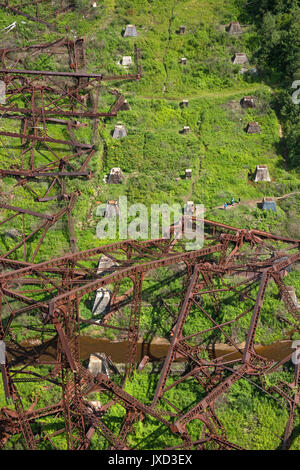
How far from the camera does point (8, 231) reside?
38844mm

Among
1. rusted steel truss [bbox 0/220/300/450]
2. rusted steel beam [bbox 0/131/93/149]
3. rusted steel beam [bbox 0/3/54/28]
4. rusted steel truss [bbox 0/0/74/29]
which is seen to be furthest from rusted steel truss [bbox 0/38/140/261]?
rusted steel truss [bbox 0/220/300/450]

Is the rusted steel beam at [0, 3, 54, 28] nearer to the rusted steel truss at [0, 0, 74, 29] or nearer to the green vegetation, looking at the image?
the rusted steel truss at [0, 0, 74, 29]

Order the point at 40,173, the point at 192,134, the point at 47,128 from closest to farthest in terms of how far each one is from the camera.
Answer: the point at 40,173, the point at 192,134, the point at 47,128

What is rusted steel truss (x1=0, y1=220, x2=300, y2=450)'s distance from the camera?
86.6ft

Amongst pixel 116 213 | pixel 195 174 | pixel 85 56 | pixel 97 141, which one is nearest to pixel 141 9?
pixel 85 56

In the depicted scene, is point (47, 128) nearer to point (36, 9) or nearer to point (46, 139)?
point (46, 139)

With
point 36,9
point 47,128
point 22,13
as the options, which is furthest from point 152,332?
point 36,9

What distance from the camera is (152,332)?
33.8 metres

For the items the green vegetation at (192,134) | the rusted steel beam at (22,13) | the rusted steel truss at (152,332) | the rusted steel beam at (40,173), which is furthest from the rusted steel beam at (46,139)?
the rusted steel beam at (22,13)

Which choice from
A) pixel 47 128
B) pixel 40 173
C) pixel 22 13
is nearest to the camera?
pixel 40 173

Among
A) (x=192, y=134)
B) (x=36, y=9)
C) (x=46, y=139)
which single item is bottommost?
(x=46, y=139)

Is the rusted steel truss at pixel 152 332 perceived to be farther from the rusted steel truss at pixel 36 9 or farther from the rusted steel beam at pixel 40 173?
the rusted steel truss at pixel 36 9

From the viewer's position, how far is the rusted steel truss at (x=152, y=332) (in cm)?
2639

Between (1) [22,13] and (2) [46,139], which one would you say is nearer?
(2) [46,139]
